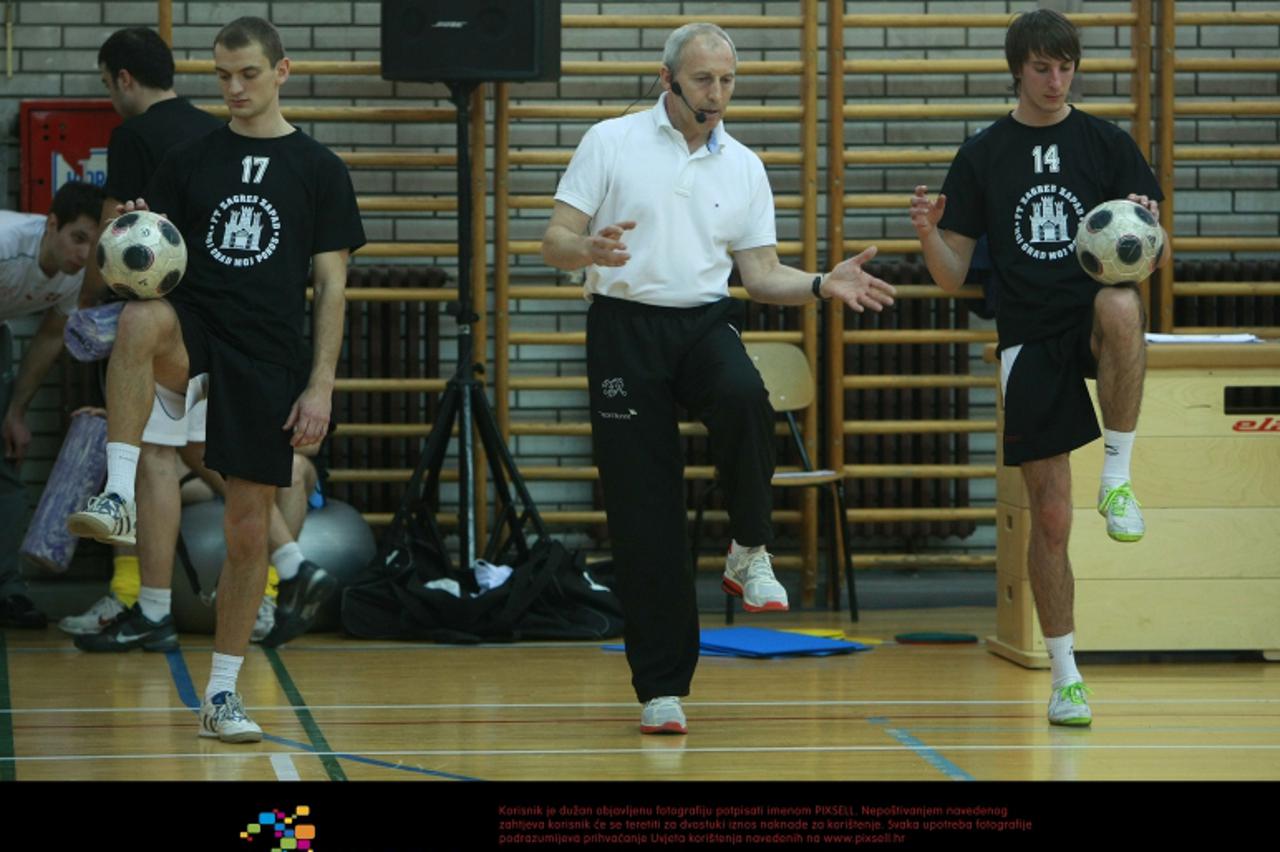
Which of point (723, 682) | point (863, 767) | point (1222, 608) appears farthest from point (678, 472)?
point (1222, 608)

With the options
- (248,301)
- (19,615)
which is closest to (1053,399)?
(248,301)

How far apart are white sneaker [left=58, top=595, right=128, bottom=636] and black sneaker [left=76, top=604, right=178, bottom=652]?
0.14 m

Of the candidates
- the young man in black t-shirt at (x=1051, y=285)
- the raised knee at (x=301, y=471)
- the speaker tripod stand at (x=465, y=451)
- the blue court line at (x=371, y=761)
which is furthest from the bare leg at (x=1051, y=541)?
the raised knee at (x=301, y=471)

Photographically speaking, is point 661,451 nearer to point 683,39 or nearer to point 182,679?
point 683,39

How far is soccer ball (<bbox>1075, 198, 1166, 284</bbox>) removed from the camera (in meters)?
4.51

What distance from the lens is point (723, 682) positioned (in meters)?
5.75

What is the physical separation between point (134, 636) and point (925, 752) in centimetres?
301

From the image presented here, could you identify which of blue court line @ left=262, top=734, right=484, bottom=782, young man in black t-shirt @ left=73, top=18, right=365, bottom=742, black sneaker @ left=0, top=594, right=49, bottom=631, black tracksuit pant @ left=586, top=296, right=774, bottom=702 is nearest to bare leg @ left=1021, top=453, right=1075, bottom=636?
black tracksuit pant @ left=586, top=296, right=774, bottom=702

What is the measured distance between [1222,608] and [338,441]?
3559 millimetres

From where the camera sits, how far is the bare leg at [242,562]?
4566 millimetres

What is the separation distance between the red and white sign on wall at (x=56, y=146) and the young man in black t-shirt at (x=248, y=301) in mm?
3172

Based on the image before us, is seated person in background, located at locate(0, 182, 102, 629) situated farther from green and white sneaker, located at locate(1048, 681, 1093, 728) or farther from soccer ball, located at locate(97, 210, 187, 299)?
green and white sneaker, located at locate(1048, 681, 1093, 728)

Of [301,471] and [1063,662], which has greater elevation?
[301,471]

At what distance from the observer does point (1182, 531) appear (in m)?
6.05
